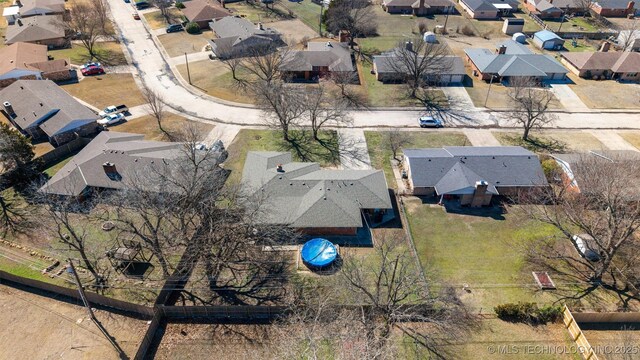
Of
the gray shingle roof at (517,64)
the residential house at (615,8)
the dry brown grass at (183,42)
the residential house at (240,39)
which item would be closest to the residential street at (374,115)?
the gray shingle roof at (517,64)

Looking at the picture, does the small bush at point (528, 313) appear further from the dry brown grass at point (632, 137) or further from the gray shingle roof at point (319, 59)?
the gray shingle roof at point (319, 59)

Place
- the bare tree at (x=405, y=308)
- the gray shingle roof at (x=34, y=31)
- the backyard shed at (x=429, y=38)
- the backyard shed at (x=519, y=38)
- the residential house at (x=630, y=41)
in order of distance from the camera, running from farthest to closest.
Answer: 1. the backyard shed at (x=519, y=38)
2. the backyard shed at (x=429, y=38)
3. the residential house at (x=630, y=41)
4. the gray shingle roof at (x=34, y=31)
5. the bare tree at (x=405, y=308)

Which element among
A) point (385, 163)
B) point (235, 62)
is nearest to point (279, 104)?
point (385, 163)

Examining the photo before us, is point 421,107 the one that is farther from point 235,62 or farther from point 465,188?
point 235,62

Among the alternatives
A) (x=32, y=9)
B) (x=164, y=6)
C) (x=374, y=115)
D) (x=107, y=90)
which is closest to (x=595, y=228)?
(x=374, y=115)

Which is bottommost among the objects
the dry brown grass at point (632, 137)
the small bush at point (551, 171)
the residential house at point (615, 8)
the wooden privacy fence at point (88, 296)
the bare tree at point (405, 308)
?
the wooden privacy fence at point (88, 296)

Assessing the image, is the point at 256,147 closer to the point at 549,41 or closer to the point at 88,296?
the point at 88,296

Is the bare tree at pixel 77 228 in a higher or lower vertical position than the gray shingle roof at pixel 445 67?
lower

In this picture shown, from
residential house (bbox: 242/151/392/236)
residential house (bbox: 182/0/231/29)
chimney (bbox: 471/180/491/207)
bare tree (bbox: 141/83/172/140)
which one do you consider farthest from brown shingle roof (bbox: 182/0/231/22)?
chimney (bbox: 471/180/491/207)
